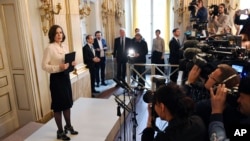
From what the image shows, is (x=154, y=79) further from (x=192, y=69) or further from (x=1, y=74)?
(x=1, y=74)

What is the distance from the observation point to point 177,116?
119 cm

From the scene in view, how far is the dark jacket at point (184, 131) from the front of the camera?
1.15m

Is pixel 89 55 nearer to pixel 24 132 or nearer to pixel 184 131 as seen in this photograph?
pixel 24 132

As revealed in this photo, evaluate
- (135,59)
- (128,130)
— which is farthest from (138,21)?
(128,130)

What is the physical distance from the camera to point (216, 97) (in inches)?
45.9

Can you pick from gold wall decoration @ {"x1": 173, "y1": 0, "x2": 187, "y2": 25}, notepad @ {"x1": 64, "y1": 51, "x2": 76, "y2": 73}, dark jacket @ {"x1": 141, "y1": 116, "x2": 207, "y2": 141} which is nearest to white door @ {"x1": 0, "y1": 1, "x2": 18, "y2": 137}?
notepad @ {"x1": 64, "y1": 51, "x2": 76, "y2": 73}

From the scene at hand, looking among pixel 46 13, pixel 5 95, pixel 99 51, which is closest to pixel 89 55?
pixel 99 51

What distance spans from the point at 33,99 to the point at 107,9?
157 inches

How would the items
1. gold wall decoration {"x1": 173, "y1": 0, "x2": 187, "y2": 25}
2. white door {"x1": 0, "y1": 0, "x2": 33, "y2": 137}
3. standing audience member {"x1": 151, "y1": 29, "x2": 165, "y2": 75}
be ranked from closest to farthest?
white door {"x1": 0, "y1": 0, "x2": 33, "y2": 137} → standing audience member {"x1": 151, "y1": 29, "x2": 165, "y2": 75} → gold wall decoration {"x1": 173, "y1": 0, "x2": 187, "y2": 25}

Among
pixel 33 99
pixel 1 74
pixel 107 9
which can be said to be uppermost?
pixel 107 9

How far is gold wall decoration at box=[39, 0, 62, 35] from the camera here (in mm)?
3555

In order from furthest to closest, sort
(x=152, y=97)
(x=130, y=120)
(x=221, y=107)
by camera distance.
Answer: (x=130, y=120)
(x=152, y=97)
(x=221, y=107)

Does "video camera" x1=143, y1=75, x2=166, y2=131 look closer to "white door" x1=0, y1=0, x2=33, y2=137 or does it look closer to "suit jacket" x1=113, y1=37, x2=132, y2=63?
"white door" x1=0, y1=0, x2=33, y2=137

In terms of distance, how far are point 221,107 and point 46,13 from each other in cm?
319
